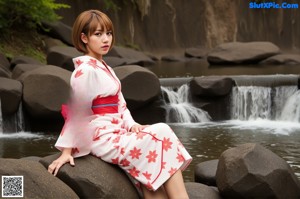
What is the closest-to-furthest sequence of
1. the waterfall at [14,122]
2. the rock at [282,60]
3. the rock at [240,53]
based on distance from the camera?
the waterfall at [14,122]
the rock at [282,60]
the rock at [240,53]

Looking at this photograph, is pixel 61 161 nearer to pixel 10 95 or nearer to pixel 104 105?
pixel 104 105

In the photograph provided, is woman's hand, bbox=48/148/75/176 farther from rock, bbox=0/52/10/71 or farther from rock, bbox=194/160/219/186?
rock, bbox=0/52/10/71

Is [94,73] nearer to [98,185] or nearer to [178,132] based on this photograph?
[98,185]

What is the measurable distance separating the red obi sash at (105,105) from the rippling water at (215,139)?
82.8 inches

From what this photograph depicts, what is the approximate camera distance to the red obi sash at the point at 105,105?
12.4 feet

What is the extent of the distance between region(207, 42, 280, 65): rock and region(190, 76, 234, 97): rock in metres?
6.32

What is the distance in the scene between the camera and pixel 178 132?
8.50 metres

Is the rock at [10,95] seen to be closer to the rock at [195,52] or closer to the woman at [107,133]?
the woman at [107,133]

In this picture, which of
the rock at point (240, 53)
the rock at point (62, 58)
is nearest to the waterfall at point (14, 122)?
the rock at point (62, 58)

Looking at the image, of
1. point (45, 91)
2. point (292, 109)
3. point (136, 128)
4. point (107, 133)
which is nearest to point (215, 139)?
point (45, 91)

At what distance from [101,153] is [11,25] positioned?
422 inches

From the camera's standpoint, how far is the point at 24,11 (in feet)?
43.2

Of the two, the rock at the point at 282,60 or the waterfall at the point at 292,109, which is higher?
the rock at the point at 282,60

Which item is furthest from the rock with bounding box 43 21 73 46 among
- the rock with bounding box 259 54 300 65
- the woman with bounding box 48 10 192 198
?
the woman with bounding box 48 10 192 198
